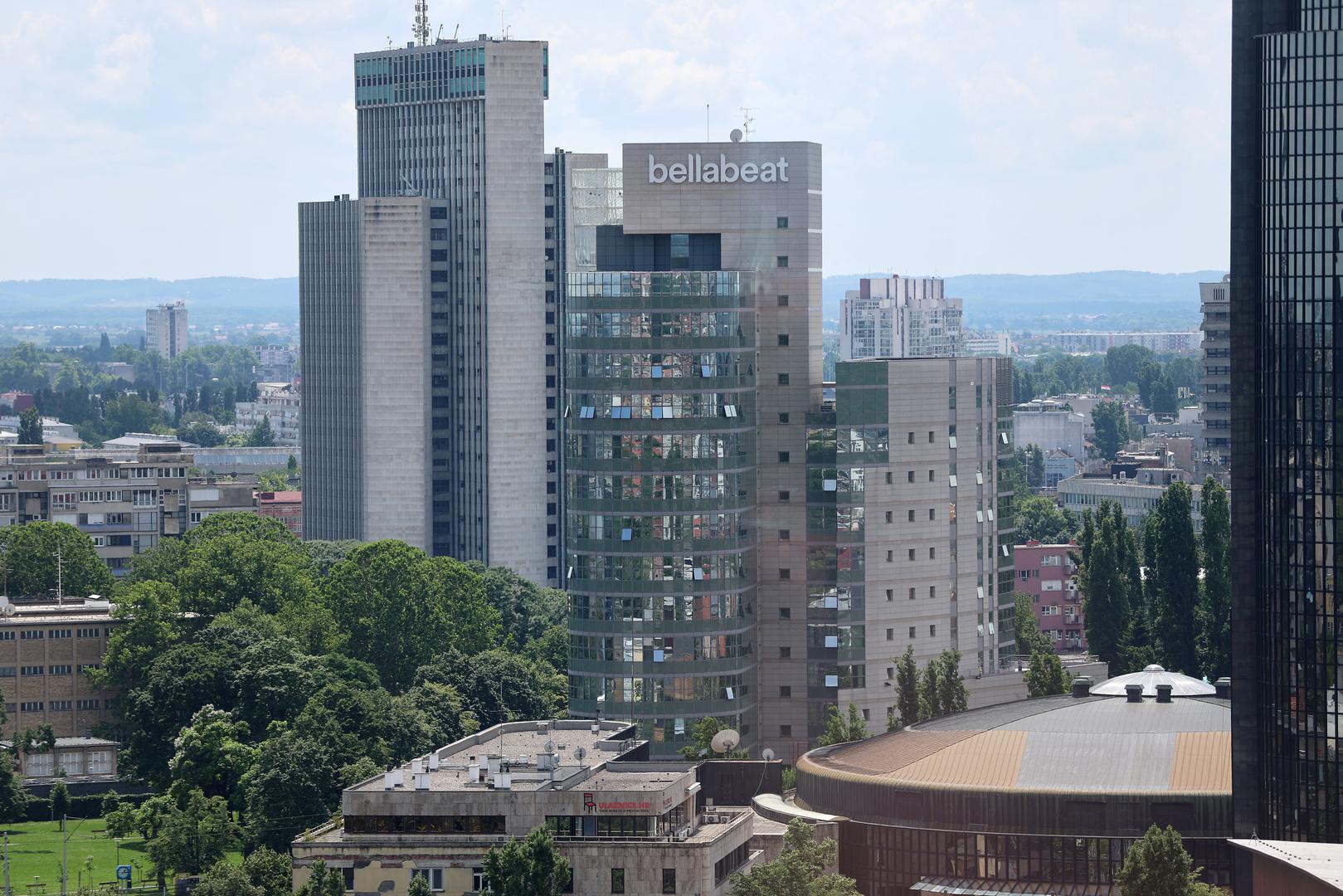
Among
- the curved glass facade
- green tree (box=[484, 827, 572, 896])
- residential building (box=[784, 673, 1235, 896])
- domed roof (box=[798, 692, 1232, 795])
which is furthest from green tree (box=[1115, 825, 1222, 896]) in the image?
green tree (box=[484, 827, 572, 896])

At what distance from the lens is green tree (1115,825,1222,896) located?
516 ft

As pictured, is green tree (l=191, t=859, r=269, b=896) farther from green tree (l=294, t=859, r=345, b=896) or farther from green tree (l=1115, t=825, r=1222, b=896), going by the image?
green tree (l=1115, t=825, r=1222, b=896)

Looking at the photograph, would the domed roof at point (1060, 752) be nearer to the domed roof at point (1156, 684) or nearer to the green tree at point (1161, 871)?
the domed roof at point (1156, 684)

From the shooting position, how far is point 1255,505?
165000 millimetres

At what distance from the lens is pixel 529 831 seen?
537 ft

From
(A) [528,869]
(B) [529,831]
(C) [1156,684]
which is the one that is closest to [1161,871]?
(A) [528,869]

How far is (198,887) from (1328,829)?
66.8m

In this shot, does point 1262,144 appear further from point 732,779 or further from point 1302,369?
point 732,779

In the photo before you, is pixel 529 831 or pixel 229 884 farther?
pixel 229 884

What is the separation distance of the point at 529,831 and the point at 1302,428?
4645 centimetres

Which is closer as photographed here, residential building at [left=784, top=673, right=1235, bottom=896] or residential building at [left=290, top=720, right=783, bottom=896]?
residential building at [left=290, top=720, right=783, bottom=896]

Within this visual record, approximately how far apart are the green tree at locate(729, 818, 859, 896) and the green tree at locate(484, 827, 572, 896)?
10.2 meters

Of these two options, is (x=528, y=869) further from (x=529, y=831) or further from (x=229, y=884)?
(x=229, y=884)

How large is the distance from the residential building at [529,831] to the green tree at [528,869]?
2.38 metres
